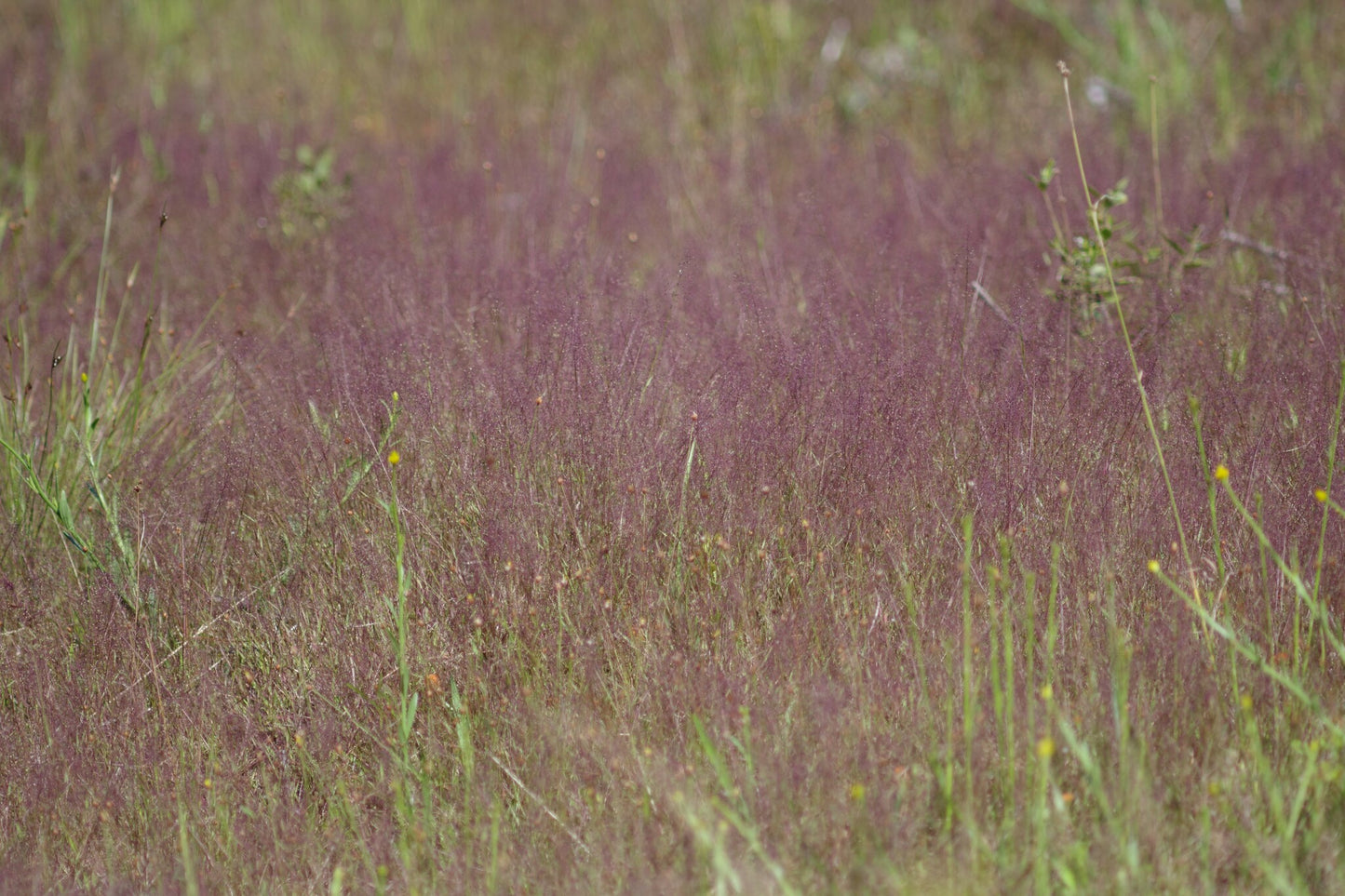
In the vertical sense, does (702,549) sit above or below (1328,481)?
below

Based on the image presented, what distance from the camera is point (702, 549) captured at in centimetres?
205

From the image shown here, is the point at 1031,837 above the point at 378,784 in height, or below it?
above

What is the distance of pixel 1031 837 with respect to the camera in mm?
1486

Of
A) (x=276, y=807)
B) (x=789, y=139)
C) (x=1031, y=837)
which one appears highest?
(x=789, y=139)

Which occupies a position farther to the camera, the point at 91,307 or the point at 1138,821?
the point at 91,307

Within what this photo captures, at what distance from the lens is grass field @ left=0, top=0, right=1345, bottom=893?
5.13 feet

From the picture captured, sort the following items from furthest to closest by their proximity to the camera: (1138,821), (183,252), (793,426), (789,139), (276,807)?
(789,139)
(183,252)
(793,426)
(276,807)
(1138,821)

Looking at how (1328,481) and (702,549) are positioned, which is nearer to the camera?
(1328,481)

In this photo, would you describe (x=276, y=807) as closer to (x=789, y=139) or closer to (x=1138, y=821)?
(x=1138, y=821)

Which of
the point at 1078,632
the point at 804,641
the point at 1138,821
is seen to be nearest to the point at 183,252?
the point at 804,641

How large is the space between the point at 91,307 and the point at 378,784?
218cm

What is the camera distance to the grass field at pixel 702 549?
156cm

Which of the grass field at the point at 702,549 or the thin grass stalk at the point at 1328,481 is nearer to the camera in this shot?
the grass field at the point at 702,549

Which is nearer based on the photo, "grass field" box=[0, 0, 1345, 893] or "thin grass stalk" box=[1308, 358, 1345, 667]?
"grass field" box=[0, 0, 1345, 893]
